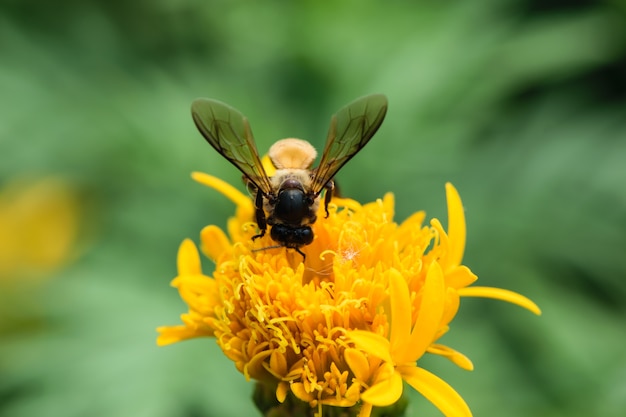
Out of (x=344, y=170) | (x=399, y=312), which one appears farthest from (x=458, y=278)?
(x=344, y=170)

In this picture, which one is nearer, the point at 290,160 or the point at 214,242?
the point at 214,242

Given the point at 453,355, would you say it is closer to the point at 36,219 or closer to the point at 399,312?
the point at 399,312

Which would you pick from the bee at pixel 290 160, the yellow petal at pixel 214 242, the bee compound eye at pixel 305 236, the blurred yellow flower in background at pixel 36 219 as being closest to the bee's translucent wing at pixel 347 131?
the bee at pixel 290 160

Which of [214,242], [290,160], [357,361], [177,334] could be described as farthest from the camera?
[290,160]

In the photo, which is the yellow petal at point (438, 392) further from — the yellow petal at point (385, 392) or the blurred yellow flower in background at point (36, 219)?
the blurred yellow flower in background at point (36, 219)

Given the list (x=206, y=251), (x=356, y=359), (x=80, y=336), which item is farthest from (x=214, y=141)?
(x=80, y=336)

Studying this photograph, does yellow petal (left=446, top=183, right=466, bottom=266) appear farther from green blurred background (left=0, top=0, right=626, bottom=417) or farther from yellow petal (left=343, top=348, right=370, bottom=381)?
green blurred background (left=0, top=0, right=626, bottom=417)

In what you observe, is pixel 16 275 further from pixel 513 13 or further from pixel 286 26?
pixel 513 13
